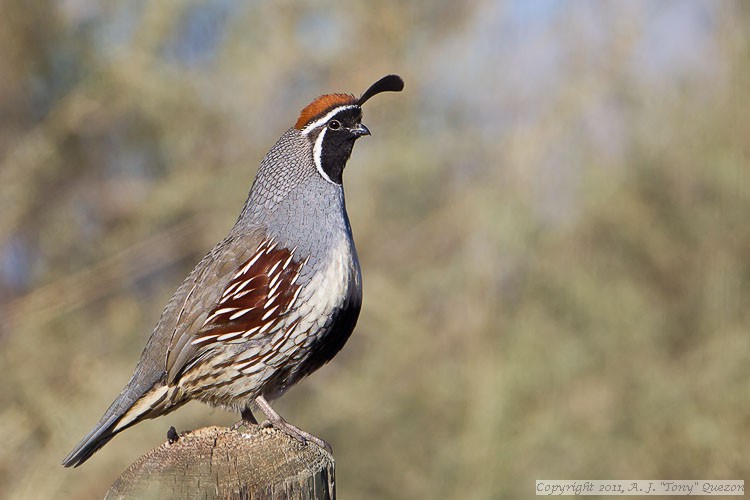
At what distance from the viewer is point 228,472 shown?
2299 millimetres

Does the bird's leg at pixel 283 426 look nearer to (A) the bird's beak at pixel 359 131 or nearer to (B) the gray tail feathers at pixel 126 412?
(B) the gray tail feathers at pixel 126 412

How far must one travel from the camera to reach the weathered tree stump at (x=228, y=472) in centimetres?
222

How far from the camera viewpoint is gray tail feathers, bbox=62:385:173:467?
296cm

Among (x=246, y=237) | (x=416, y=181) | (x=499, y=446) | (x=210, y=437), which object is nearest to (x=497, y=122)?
(x=416, y=181)

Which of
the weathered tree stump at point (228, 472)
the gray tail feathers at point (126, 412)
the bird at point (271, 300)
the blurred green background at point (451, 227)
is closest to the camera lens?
the weathered tree stump at point (228, 472)

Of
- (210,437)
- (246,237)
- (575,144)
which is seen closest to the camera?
(210,437)

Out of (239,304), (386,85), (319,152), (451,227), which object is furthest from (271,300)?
(451,227)

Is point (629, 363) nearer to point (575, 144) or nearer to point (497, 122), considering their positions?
point (575, 144)

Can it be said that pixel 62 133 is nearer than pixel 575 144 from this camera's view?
Yes

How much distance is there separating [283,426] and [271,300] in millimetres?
424

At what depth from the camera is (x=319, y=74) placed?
7.20m

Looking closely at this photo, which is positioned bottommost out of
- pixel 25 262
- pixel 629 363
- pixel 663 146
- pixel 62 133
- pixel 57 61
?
pixel 629 363

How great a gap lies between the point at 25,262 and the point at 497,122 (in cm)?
369

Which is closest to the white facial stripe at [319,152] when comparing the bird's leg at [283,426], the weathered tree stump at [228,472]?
the bird's leg at [283,426]
